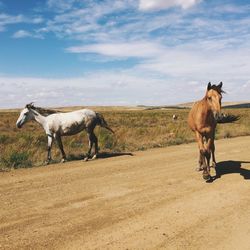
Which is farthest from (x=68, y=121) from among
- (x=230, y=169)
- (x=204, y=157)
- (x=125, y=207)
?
(x=125, y=207)

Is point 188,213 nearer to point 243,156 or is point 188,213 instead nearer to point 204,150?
point 204,150

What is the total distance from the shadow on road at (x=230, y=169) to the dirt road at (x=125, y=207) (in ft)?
0.09

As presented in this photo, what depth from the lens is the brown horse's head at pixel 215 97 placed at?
9.13 metres

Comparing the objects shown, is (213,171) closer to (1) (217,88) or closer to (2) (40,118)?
(1) (217,88)

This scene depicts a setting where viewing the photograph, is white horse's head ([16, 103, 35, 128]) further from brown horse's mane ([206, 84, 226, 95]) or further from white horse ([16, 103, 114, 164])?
brown horse's mane ([206, 84, 226, 95])

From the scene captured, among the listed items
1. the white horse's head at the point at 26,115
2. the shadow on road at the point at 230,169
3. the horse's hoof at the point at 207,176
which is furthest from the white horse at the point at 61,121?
the horse's hoof at the point at 207,176

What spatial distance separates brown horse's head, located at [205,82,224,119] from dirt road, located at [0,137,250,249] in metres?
1.84

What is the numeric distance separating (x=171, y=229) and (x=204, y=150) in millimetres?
4049

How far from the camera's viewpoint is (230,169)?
11312 mm

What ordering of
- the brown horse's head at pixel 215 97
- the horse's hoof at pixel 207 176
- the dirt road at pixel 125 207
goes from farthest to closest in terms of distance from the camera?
1. the horse's hoof at pixel 207 176
2. the brown horse's head at pixel 215 97
3. the dirt road at pixel 125 207

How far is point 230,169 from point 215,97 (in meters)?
3.02

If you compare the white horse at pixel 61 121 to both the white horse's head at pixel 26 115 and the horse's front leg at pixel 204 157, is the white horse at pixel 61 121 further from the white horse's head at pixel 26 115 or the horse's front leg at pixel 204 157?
the horse's front leg at pixel 204 157

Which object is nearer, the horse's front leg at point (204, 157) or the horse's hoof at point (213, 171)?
the horse's front leg at point (204, 157)

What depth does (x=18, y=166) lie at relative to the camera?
42.1ft
